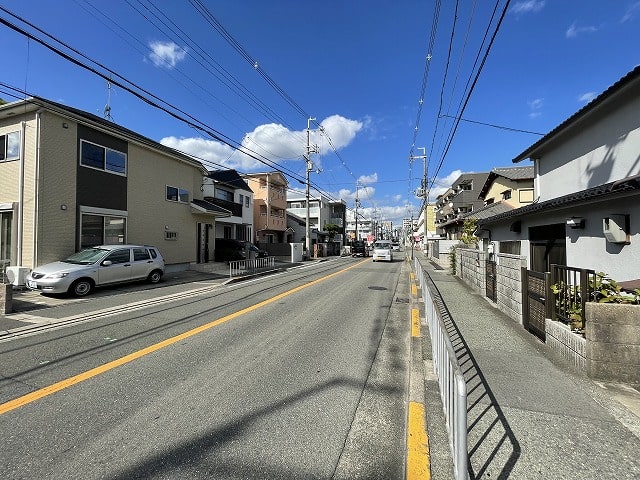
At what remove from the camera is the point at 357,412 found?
3439 mm

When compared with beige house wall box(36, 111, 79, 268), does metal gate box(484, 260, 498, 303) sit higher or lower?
lower

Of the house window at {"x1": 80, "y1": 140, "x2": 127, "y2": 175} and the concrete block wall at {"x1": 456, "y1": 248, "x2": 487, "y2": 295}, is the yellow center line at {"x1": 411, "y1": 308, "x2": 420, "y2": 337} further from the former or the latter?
the house window at {"x1": 80, "y1": 140, "x2": 127, "y2": 175}

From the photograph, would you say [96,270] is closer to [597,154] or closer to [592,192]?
[592,192]

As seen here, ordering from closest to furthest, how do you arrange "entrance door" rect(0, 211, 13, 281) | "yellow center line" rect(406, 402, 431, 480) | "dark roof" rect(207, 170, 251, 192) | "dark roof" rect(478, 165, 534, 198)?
"yellow center line" rect(406, 402, 431, 480) → "entrance door" rect(0, 211, 13, 281) → "dark roof" rect(478, 165, 534, 198) → "dark roof" rect(207, 170, 251, 192)

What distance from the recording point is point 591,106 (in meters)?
7.81

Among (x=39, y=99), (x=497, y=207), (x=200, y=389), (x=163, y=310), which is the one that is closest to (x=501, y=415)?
(x=200, y=389)

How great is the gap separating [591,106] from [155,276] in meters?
15.2

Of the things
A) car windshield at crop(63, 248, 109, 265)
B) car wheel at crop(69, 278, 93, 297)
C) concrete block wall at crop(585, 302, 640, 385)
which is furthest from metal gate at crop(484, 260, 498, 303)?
car windshield at crop(63, 248, 109, 265)

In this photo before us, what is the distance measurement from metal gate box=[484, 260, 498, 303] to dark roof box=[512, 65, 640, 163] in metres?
4.34

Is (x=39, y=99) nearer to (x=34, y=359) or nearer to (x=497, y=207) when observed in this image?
(x=34, y=359)

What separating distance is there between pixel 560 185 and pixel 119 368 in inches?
485

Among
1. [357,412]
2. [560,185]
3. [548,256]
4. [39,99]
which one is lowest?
[357,412]

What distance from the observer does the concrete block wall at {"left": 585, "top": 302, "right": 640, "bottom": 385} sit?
392 cm

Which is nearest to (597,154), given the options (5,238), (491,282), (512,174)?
(491,282)
